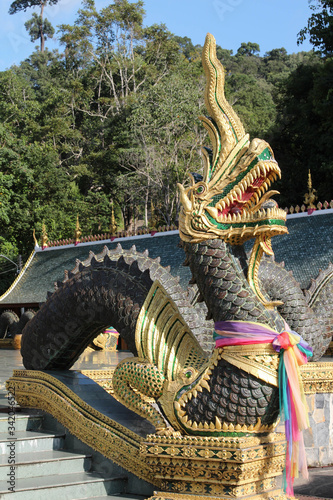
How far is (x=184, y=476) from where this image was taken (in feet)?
14.5

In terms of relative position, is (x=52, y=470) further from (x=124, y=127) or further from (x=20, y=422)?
(x=124, y=127)

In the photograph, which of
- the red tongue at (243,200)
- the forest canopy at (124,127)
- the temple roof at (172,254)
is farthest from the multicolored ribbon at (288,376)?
the forest canopy at (124,127)

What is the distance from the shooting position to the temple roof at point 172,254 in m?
14.0

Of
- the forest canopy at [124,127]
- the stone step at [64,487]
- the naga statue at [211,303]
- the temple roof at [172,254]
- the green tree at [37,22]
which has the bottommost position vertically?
the stone step at [64,487]

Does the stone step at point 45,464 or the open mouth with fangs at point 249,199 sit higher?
the open mouth with fangs at point 249,199

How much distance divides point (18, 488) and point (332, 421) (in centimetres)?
442

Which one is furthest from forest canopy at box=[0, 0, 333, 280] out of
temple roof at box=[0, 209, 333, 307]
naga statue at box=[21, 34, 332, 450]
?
naga statue at box=[21, 34, 332, 450]

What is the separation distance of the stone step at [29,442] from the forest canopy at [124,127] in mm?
16015

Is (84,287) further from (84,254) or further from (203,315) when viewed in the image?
(84,254)

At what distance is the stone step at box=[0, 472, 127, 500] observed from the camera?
179 inches

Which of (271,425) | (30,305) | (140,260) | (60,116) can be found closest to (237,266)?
(271,425)

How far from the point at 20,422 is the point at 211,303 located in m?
2.12

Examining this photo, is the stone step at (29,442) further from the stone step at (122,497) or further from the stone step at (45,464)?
the stone step at (122,497)

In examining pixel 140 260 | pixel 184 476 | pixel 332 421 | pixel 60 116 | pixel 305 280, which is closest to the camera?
pixel 184 476
